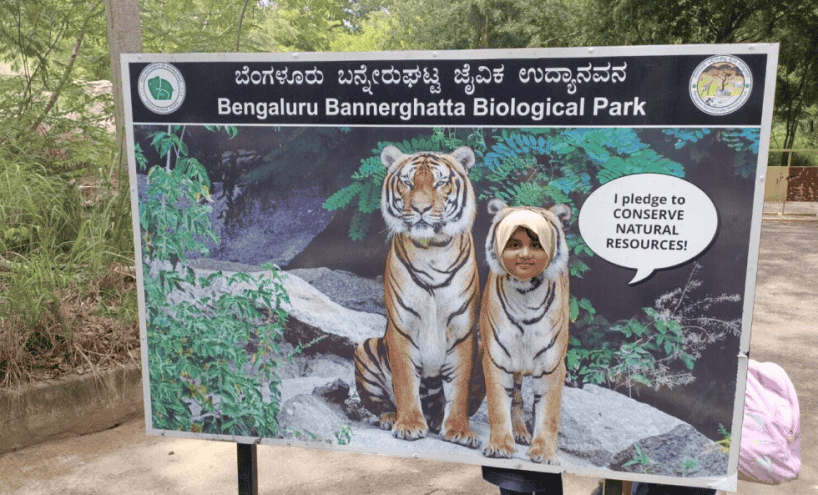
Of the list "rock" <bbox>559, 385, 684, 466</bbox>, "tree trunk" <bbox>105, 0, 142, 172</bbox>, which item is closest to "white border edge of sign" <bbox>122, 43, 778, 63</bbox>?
"rock" <bbox>559, 385, 684, 466</bbox>

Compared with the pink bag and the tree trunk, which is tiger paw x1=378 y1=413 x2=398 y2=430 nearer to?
the pink bag

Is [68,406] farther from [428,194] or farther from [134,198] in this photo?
[428,194]

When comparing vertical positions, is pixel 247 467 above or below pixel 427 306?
below

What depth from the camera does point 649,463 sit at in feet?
6.61

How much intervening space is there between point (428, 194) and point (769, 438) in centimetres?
136

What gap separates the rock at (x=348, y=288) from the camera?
213 centimetres

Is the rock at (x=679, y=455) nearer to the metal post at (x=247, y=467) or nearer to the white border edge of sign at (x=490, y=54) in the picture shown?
the white border edge of sign at (x=490, y=54)

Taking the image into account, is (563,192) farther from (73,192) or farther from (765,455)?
(73,192)

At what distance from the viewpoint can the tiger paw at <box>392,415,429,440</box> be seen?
2.16m

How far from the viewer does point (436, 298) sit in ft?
6.88

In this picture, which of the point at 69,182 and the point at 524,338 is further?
the point at 69,182

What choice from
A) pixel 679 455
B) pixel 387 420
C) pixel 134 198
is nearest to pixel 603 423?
pixel 679 455

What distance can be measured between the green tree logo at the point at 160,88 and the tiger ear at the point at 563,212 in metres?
1.24

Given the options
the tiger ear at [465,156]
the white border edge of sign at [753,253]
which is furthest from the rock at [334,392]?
the white border edge of sign at [753,253]
